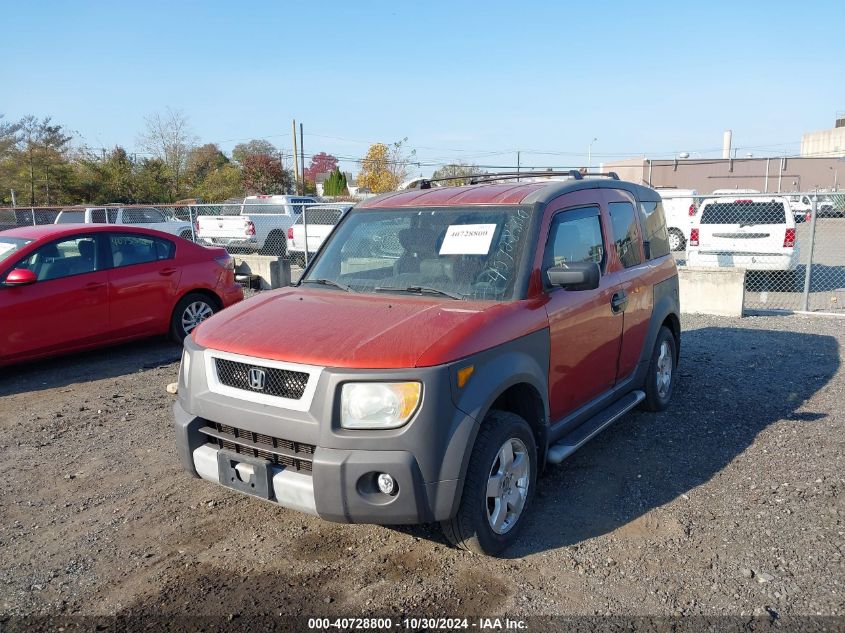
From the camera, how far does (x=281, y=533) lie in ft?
12.5

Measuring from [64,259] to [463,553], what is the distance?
5795mm

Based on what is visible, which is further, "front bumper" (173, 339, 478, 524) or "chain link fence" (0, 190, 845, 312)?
"chain link fence" (0, 190, 845, 312)

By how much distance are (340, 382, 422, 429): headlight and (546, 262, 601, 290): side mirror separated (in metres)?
1.18

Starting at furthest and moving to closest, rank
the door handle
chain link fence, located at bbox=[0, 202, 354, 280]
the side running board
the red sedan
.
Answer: chain link fence, located at bbox=[0, 202, 354, 280] → the red sedan → the door handle → the side running board

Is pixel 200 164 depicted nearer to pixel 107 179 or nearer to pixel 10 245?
pixel 107 179

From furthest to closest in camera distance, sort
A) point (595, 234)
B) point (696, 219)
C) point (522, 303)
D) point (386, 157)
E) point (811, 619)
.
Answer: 1. point (386, 157)
2. point (696, 219)
3. point (595, 234)
4. point (522, 303)
5. point (811, 619)

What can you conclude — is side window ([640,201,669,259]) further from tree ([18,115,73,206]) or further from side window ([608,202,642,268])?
tree ([18,115,73,206])

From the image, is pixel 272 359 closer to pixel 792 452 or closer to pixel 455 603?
pixel 455 603

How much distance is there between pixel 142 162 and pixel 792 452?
127 ft

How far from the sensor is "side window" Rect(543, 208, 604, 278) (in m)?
4.11

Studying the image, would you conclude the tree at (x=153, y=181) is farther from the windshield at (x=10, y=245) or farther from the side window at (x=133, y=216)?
the windshield at (x=10, y=245)

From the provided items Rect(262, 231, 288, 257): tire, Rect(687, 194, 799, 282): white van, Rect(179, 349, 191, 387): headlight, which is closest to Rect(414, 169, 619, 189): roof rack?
Rect(179, 349, 191, 387): headlight

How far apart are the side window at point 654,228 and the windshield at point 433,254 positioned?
6.48 feet

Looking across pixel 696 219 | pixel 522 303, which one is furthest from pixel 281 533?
pixel 696 219
